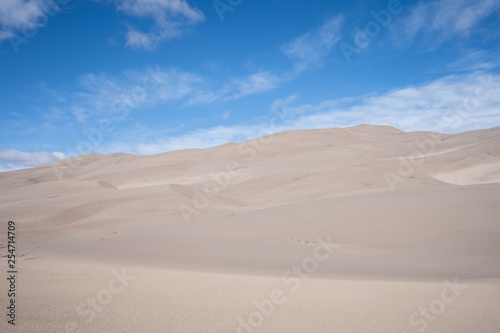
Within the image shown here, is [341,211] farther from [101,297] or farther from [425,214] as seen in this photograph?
[101,297]

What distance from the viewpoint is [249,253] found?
5.36 metres

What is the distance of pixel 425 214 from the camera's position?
648 cm

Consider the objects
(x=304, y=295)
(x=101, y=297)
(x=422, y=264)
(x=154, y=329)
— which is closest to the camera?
(x=154, y=329)

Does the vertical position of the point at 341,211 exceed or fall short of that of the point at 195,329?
it exceeds it

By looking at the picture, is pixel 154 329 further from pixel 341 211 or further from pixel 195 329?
pixel 341 211

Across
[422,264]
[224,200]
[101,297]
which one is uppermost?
[224,200]

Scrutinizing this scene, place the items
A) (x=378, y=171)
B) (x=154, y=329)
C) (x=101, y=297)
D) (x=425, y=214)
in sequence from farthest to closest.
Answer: (x=378, y=171)
(x=425, y=214)
(x=101, y=297)
(x=154, y=329)

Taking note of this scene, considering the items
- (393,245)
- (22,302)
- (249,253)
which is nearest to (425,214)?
(393,245)

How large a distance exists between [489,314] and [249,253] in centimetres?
352

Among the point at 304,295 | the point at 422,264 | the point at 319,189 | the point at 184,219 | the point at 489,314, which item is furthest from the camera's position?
the point at 319,189

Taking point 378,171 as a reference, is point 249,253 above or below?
below

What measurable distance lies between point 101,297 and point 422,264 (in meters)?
4.12

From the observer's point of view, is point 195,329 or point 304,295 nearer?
point 195,329

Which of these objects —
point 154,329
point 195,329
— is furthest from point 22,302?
point 195,329
